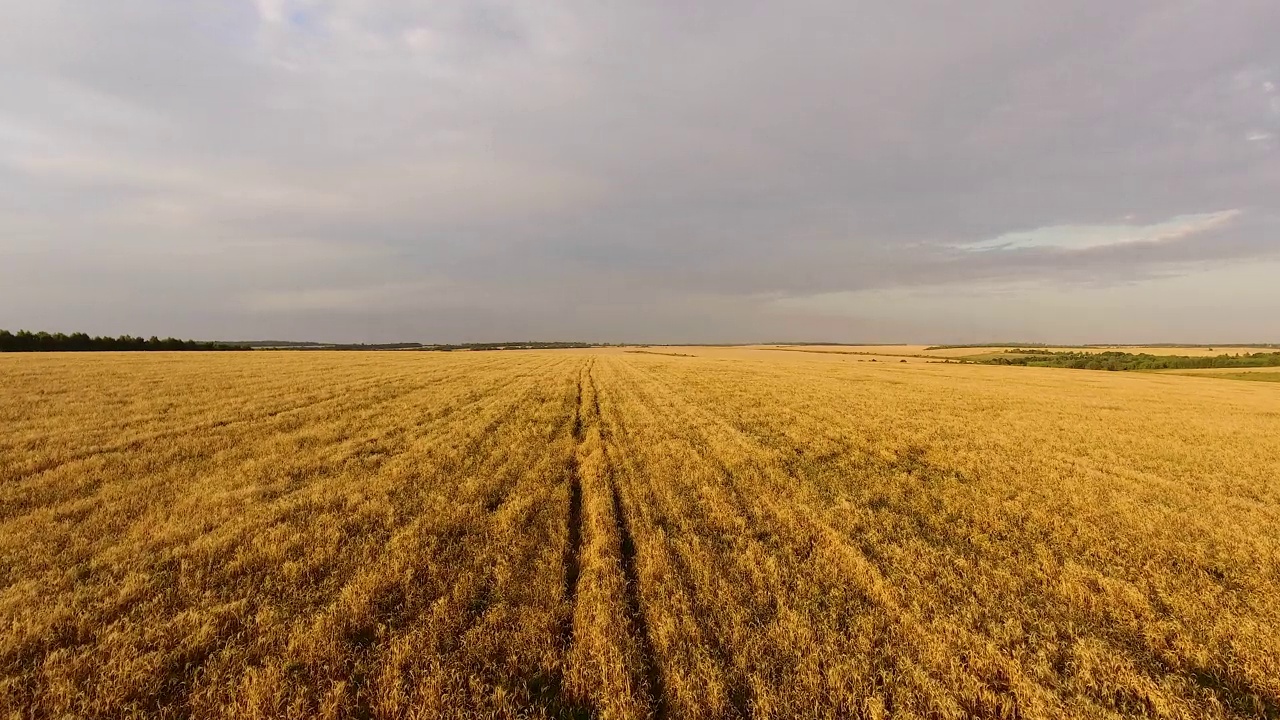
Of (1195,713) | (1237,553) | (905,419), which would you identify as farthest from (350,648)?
(905,419)

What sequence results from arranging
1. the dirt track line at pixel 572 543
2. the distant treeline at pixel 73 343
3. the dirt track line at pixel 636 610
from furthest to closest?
1. the distant treeline at pixel 73 343
2. the dirt track line at pixel 572 543
3. the dirt track line at pixel 636 610

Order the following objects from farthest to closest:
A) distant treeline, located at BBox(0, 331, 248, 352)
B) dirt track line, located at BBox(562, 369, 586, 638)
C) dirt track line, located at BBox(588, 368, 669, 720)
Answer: distant treeline, located at BBox(0, 331, 248, 352) → dirt track line, located at BBox(562, 369, 586, 638) → dirt track line, located at BBox(588, 368, 669, 720)

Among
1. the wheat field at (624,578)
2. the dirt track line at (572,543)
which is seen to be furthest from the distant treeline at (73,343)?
the dirt track line at (572,543)

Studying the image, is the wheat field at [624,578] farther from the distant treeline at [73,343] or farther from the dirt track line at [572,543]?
the distant treeline at [73,343]

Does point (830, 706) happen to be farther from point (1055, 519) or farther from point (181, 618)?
point (1055, 519)

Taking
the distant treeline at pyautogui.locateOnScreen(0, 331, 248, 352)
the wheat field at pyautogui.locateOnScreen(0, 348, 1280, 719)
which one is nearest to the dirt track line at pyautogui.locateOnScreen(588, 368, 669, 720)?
the wheat field at pyautogui.locateOnScreen(0, 348, 1280, 719)

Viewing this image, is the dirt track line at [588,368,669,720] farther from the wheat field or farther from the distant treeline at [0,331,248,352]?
the distant treeline at [0,331,248,352]
